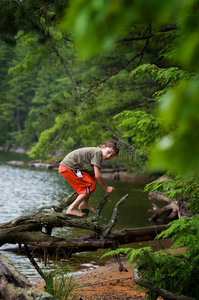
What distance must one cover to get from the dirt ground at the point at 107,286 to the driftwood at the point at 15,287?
0.61 meters

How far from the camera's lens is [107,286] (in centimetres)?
436

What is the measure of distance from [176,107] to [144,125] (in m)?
2.87

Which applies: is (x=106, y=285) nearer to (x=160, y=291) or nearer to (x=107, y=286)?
(x=107, y=286)

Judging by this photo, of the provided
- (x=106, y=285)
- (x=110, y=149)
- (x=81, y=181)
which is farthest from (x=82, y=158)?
(x=106, y=285)

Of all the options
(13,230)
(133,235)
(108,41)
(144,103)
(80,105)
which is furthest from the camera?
(144,103)

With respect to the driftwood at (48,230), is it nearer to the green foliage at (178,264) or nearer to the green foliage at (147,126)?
the green foliage at (147,126)

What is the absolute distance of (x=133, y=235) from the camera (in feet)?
19.4

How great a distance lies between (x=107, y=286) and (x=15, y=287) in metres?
1.70

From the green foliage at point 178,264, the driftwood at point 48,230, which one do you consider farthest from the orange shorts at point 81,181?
the green foliage at point 178,264

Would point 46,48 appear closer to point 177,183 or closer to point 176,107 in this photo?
point 177,183

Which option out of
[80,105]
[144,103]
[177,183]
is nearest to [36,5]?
[80,105]

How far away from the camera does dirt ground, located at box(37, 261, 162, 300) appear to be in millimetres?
3853

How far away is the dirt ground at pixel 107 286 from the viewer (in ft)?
12.6

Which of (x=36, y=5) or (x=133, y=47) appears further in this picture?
(x=133, y=47)
